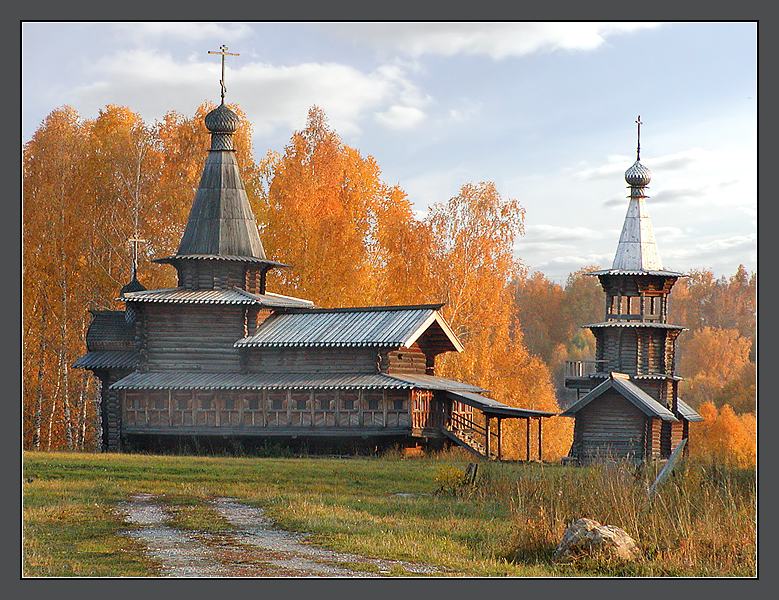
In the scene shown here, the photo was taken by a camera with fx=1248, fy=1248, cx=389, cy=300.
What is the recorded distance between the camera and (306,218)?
4203cm

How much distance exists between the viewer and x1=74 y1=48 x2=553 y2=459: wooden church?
113 feet

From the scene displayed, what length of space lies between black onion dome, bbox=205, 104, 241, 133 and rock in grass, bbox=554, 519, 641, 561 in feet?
75.6

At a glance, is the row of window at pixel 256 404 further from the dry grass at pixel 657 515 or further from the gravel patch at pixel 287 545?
the dry grass at pixel 657 515

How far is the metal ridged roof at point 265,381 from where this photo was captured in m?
33.9

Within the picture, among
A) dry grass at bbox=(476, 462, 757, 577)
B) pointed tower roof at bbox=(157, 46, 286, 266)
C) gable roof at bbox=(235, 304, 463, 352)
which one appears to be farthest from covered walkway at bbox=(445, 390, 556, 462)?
dry grass at bbox=(476, 462, 757, 577)

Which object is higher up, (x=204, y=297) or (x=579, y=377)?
(x=204, y=297)

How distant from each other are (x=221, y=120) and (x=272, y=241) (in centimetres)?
624

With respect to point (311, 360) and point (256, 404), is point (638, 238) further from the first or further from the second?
point (256, 404)

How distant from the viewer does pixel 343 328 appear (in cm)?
3503

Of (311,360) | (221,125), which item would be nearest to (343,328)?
(311,360)

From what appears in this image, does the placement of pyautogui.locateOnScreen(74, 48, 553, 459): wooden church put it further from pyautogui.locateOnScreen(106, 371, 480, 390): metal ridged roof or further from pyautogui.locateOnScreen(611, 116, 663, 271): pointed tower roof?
pyautogui.locateOnScreen(611, 116, 663, 271): pointed tower roof

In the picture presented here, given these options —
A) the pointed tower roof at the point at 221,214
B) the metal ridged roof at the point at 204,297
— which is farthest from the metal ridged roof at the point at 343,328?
the pointed tower roof at the point at 221,214

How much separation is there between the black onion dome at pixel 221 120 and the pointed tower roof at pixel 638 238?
39.2ft

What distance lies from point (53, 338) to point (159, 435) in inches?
371
